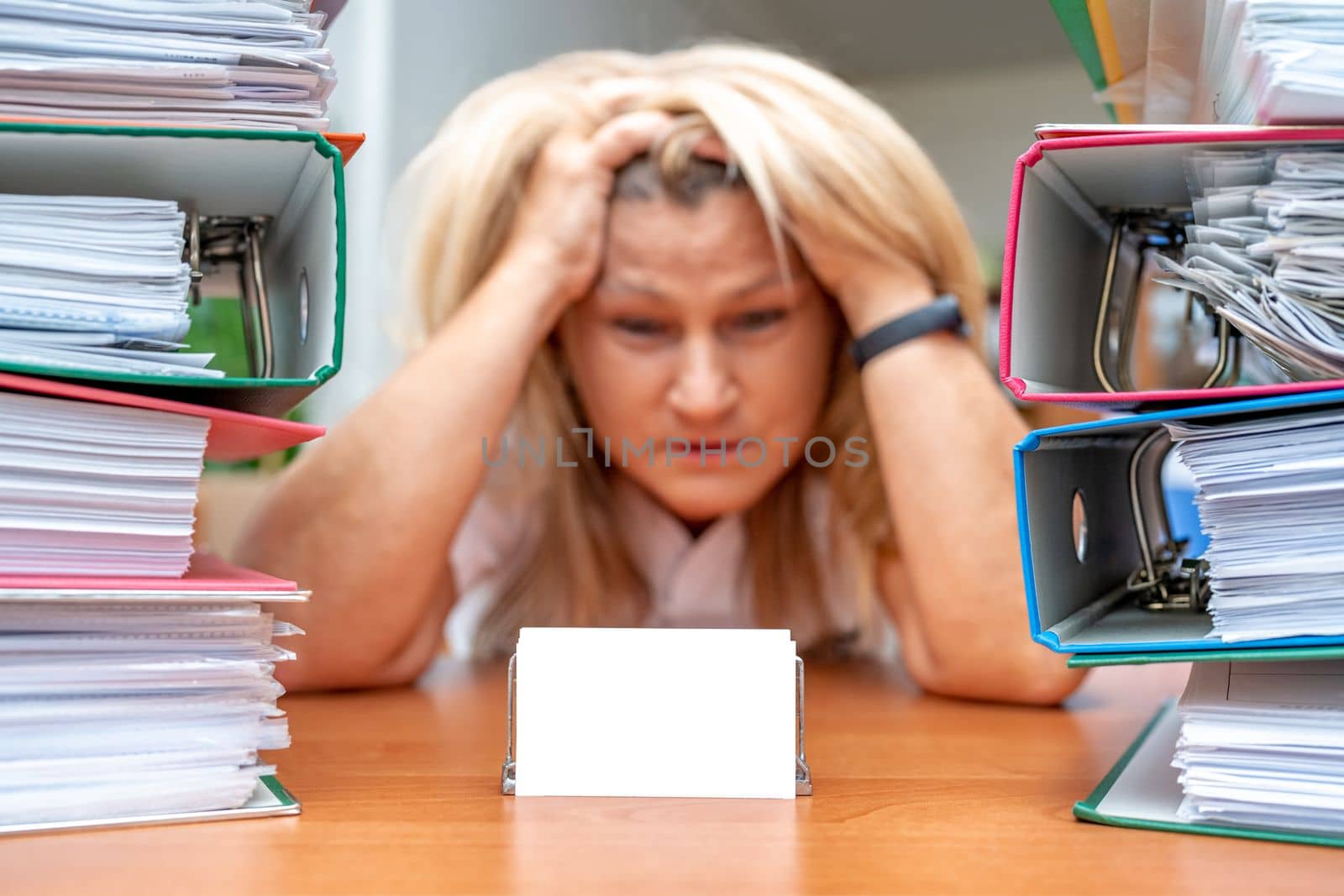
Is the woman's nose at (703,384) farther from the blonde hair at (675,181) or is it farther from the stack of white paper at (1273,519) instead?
the stack of white paper at (1273,519)

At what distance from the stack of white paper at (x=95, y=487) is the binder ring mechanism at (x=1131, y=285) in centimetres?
45

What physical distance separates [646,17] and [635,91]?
0.92 ft

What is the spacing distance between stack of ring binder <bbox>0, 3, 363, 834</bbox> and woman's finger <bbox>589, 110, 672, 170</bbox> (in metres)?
0.42

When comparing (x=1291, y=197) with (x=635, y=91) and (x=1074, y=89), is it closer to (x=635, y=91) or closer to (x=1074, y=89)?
(x=1074, y=89)

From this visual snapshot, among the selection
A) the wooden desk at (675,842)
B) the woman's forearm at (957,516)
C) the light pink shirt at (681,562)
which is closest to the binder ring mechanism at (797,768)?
the wooden desk at (675,842)

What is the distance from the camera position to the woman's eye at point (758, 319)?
992mm

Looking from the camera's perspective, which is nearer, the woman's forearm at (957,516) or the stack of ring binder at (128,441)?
the stack of ring binder at (128,441)

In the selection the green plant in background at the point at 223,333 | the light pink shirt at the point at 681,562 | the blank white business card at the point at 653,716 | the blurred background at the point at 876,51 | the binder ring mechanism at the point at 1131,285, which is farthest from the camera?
the light pink shirt at the point at 681,562

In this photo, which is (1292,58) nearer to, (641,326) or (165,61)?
(165,61)

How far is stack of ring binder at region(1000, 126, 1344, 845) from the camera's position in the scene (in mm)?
477

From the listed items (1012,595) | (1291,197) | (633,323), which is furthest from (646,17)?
(1291,197)

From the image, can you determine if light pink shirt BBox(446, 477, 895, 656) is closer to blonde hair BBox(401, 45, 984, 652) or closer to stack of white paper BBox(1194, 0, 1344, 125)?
blonde hair BBox(401, 45, 984, 652)

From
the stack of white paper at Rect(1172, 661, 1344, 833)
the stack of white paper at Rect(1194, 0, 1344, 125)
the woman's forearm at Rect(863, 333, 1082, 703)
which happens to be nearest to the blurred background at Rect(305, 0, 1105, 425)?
the woman's forearm at Rect(863, 333, 1082, 703)

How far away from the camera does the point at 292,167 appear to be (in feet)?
1.85
